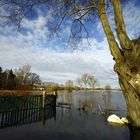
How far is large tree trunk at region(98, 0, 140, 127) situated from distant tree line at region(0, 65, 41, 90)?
4757 centimetres

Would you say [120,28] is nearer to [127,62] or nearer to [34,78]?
[127,62]

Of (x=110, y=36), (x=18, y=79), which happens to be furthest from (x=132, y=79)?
(x=18, y=79)

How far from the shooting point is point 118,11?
8758mm

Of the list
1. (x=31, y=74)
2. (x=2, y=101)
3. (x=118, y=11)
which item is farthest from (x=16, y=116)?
(x=31, y=74)

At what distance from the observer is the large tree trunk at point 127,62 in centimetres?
794

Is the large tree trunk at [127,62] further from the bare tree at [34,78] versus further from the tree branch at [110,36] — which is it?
the bare tree at [34,78]

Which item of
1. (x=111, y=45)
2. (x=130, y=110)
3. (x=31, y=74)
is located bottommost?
(x=130, y=110)

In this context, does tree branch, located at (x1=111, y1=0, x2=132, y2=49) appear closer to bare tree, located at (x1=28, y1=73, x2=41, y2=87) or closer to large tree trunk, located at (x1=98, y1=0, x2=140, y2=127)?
large tree trunk, located at (x1=98, y1=0, x2=140, y2=127)

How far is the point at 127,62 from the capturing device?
26.6 feet

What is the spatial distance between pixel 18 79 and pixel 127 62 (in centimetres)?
7337

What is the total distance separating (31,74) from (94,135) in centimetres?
9063

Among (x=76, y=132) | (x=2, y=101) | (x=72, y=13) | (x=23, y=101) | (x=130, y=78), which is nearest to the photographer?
(x=130, y=78)

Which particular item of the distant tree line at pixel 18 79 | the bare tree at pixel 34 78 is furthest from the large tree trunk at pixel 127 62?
the bare tree at pixel 34 78

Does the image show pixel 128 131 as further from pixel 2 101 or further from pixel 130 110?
pixel 2 101
